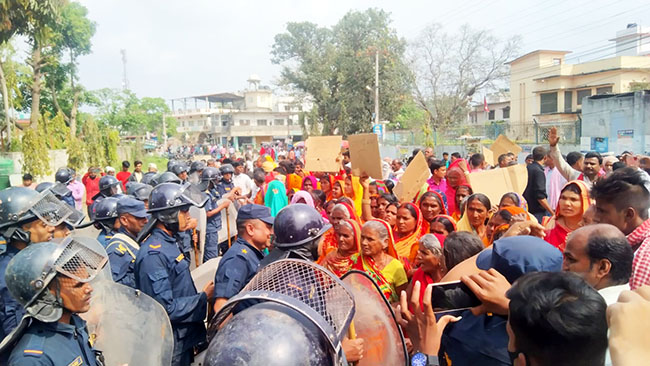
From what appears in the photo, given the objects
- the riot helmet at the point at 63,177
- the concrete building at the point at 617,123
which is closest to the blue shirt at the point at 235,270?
the riot helmet at the point at 63,177

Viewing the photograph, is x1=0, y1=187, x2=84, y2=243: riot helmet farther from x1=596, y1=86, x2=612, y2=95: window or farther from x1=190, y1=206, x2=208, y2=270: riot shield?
x1=596, y1=86, x2=612, y2=95: window

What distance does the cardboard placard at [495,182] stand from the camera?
5566 millimetres

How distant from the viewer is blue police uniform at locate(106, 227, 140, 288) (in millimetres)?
3734

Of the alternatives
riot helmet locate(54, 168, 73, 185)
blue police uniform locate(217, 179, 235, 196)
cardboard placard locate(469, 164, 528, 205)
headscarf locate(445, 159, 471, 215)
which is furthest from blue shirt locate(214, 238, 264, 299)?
riot helmet locate(54, 168, 73, 185)

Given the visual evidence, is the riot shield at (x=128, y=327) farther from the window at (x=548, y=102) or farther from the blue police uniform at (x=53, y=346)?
the window at (x=548, y=102)

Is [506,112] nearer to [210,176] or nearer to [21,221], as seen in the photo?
[210,176]

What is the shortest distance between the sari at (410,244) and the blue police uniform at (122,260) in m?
2.37

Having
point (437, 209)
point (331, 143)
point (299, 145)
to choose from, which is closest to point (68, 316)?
point (437, 209)

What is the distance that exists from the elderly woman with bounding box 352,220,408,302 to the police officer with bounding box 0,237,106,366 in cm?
199

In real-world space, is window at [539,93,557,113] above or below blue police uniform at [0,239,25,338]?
above

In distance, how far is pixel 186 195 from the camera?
3.55m

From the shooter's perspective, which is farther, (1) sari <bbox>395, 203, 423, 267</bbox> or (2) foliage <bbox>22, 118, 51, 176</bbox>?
(2) foliage <bbox>22, 118, 51, 176</bbox>

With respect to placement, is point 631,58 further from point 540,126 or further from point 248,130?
point 248,130

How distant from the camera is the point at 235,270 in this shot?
10.2 feet
